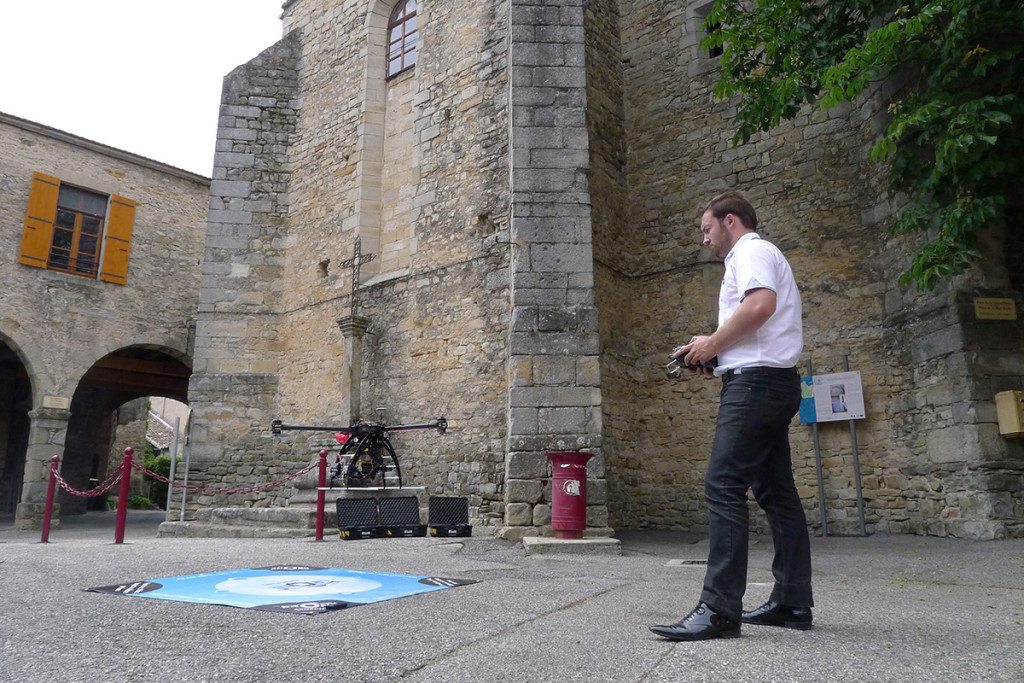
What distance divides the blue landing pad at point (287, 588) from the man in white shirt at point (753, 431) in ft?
4.59

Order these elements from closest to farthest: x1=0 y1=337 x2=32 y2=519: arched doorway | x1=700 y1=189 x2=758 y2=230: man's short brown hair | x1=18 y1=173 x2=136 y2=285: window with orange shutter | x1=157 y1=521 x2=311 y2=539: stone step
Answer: x1=700 y1=189 x2=758 y2=230: man's short brown hair, x1=157 y1=521 x2=311 y2=539: stone step, x1=18 y1=173 x2=136 y2=285: window with orange shutter, x1=0 y1=337 x2=32 y2=519: arched doorway

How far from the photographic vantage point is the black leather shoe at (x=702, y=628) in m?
2.09

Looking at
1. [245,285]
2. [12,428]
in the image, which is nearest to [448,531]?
[245,285]

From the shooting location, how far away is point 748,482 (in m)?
2.31

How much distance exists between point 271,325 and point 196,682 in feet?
33.7

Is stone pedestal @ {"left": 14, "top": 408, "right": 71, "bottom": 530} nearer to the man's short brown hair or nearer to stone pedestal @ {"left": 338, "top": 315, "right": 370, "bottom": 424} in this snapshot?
stone pedestal @ {"left": 338, "top": 315, "right": 370, "bottom": 424}

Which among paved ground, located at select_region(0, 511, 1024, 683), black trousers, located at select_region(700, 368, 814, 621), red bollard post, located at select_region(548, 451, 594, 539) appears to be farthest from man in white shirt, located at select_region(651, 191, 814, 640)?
red bollard post, located at select_region(548, 451, 594, 539)

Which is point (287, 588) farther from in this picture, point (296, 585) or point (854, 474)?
point (854, 474)

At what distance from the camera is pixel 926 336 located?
285 inches

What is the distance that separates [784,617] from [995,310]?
19.5 feet

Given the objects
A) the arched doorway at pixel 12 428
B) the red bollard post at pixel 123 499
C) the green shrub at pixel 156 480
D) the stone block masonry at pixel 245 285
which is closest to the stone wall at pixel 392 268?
the stone block masonry at pixel 245 285

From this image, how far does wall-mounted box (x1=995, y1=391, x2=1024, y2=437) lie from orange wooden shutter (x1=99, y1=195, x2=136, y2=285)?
1452cm

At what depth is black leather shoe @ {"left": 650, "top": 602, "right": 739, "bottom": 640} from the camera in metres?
2.09

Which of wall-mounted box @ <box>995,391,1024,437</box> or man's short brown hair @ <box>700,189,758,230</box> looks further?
wall-mounted box @ <box>995,391,1024,437</box>
